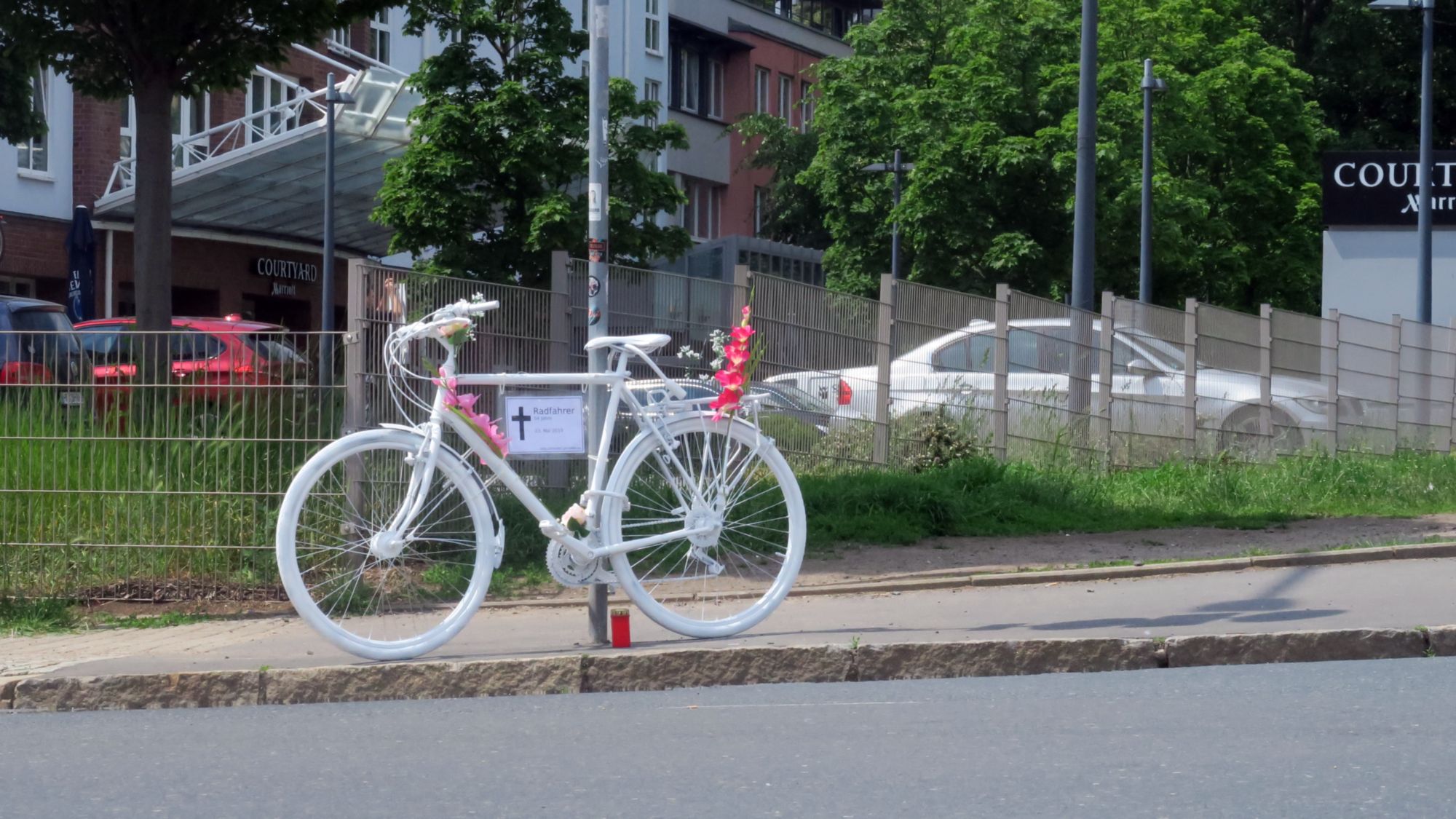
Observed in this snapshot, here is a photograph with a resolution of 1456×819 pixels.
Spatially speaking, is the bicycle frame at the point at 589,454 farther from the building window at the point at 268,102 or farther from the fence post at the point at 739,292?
the building window at the point at 268,102

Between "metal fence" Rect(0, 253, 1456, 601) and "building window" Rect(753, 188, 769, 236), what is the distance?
135 feet

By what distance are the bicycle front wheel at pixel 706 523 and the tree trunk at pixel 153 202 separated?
5498 millimetres

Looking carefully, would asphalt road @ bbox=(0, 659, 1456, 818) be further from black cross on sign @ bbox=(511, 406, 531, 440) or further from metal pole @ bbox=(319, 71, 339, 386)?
metal pole @ bbox=(319, 71, 339, 386)

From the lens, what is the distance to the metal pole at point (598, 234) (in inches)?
325

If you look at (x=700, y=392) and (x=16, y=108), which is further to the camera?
(x=16, y=108)

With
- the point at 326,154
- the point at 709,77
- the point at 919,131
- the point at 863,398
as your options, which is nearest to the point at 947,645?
the point at 863,398

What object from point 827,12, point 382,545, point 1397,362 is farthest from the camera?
point 827,12

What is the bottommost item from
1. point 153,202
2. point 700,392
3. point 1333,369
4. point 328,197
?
point 700,392

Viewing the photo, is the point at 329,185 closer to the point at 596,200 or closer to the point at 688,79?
the point at 596,200

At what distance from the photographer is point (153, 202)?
41.4 feet

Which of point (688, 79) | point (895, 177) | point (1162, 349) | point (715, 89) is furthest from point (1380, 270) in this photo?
point (715, 89)

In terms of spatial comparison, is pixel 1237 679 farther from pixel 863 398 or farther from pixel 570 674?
pixel 863 398

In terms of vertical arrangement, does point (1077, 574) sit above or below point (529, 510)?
below

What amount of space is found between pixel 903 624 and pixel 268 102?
3244 centimetres
